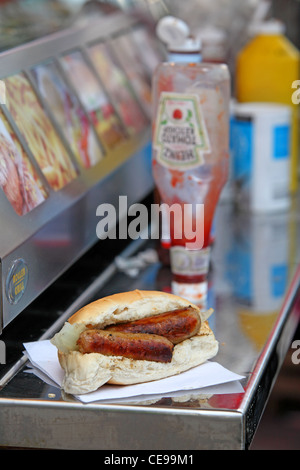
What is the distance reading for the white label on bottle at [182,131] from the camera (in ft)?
5.75

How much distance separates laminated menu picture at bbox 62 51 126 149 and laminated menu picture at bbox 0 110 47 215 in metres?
0.50

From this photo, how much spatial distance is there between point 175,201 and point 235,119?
32.0 inches

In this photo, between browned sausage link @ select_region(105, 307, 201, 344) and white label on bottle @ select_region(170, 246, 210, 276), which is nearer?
browned sausage link @ select_region(105, 307, 201, 344)

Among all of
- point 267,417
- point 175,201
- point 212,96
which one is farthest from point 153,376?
point 267,417

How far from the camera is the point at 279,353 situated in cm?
168

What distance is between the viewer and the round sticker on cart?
4.68 ft

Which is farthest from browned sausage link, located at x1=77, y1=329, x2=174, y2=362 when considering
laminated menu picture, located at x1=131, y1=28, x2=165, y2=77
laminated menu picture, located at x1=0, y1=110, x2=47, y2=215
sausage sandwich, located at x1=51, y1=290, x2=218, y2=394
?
laminated menu picture, located at x1=131, y1=28, x2=165, y2=77

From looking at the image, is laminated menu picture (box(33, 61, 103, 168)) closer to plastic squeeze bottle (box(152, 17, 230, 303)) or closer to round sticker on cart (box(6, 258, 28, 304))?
plastic squeeze bottle (box(152, 17, 230, 303))

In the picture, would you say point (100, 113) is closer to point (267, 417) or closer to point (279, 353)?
point (279, 353)

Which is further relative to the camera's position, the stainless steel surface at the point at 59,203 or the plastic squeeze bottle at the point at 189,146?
the plastic squeeze bottle at the point at 189,146

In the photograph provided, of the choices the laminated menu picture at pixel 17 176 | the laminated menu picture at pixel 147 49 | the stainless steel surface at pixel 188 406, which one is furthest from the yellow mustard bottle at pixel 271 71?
the laminated menu picture at pixel 17 176

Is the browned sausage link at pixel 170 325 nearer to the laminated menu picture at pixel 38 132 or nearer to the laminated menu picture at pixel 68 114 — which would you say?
the laminated menu picture at pixel 38 132

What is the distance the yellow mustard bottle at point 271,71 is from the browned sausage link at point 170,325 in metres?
1.39

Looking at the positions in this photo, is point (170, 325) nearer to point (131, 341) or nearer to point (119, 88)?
point (131, 341)
